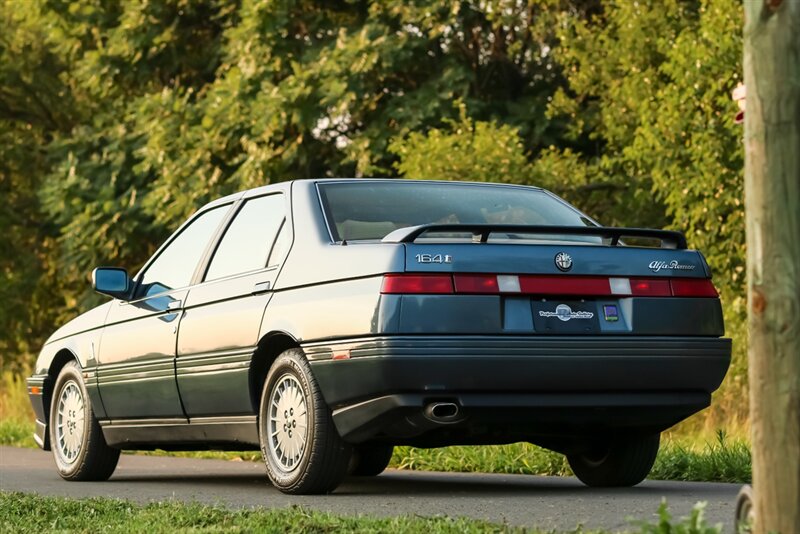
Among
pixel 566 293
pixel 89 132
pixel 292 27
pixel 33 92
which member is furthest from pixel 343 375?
pixel 33 92

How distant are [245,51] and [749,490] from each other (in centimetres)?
1972

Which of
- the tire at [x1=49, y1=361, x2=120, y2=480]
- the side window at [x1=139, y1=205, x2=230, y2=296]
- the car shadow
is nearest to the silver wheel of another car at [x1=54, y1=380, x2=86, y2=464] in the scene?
the tire at [x1=49, y1=361, x2=120, y2=480]

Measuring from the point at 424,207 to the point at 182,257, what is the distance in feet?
6.30

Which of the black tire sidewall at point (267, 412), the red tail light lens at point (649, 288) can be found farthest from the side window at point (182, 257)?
the red tail light lens at point (649, 288)

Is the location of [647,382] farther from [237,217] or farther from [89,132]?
[89,132]

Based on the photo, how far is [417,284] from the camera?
7.61m

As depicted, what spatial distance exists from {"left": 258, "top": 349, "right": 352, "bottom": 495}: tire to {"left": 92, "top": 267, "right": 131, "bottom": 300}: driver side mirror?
1999 millimetres

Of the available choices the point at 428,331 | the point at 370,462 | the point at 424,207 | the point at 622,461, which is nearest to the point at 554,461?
the point at 370,462

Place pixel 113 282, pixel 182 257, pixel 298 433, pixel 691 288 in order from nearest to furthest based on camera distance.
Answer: pixel 691 288 < pixel 298 433 < pixel 182 257 < pixel 113 282

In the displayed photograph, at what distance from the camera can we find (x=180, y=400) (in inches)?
373

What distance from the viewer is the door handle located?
8547mm

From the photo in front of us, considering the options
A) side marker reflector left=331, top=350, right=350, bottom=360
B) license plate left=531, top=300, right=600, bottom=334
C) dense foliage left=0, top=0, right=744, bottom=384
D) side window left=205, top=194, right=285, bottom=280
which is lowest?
side marker reflector left=331, top=350, right=350, bottom=360

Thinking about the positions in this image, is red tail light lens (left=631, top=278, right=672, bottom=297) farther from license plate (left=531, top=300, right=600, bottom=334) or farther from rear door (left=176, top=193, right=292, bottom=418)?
rear door (left=176, top=193, right=292, bottom=418)

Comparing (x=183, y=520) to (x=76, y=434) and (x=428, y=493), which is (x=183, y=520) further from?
(x=76, y=434)
